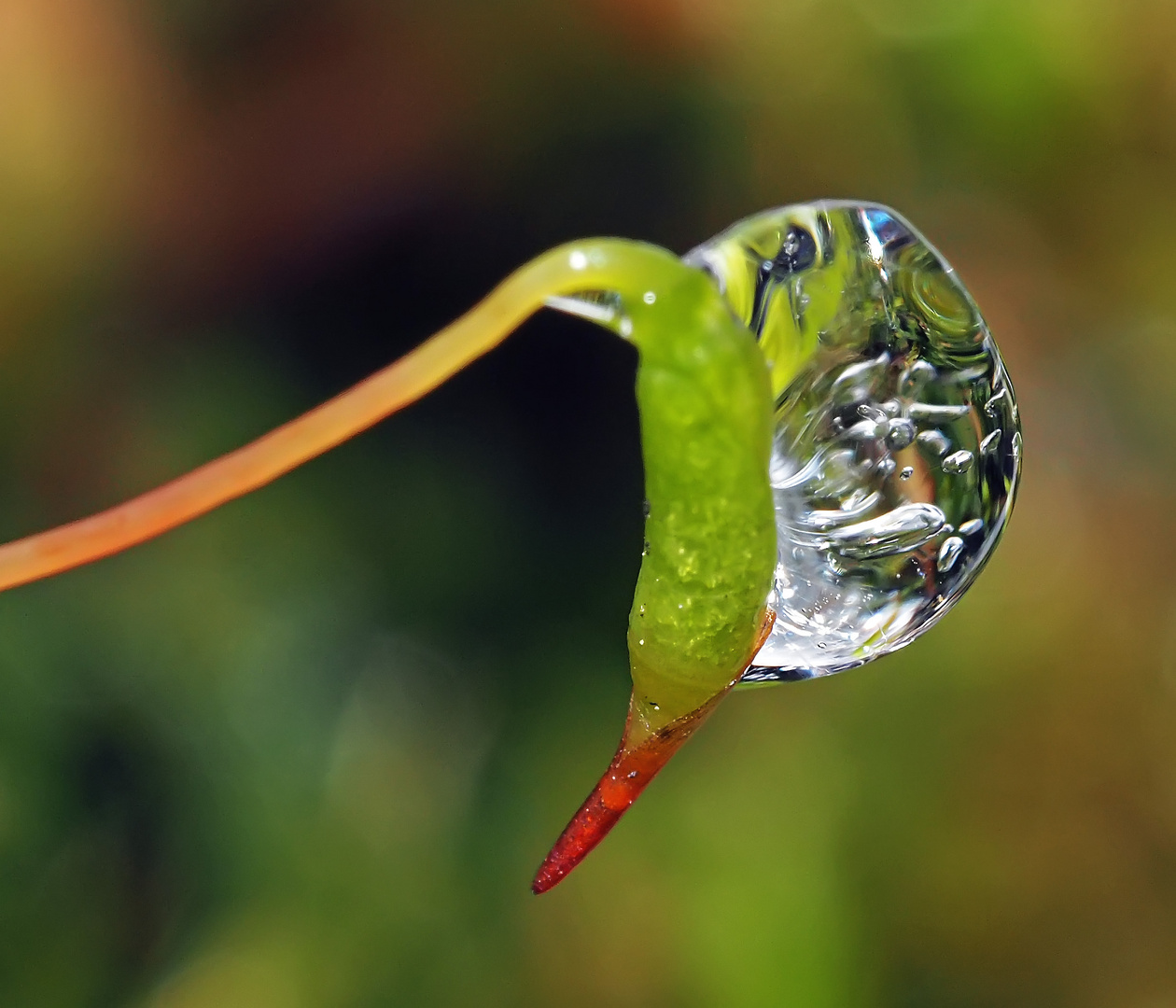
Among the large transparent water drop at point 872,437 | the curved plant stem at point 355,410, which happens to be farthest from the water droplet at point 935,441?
the curved plant stem at point 355,410

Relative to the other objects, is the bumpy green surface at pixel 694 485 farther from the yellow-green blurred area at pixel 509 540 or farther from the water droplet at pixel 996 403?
the yellow-green blurred area at pixel 509 540

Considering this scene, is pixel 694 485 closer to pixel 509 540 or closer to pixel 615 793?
pixel 615 793

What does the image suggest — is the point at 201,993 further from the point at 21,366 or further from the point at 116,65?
the point at 116,65

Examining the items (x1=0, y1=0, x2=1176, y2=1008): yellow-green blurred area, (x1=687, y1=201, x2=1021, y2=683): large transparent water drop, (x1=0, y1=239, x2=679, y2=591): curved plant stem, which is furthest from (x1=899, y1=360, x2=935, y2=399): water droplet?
(x1=0, y1=0, x2=1176, y2=1008): yellow-green blurred area

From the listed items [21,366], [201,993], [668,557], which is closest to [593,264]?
[668,557]

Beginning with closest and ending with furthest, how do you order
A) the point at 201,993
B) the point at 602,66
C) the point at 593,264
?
the point at 593,264, the point at 201,993, the point at 602,66

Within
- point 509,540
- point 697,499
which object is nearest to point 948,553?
point 697,499

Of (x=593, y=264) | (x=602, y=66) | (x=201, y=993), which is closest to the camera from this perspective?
(x=593, y=264)
